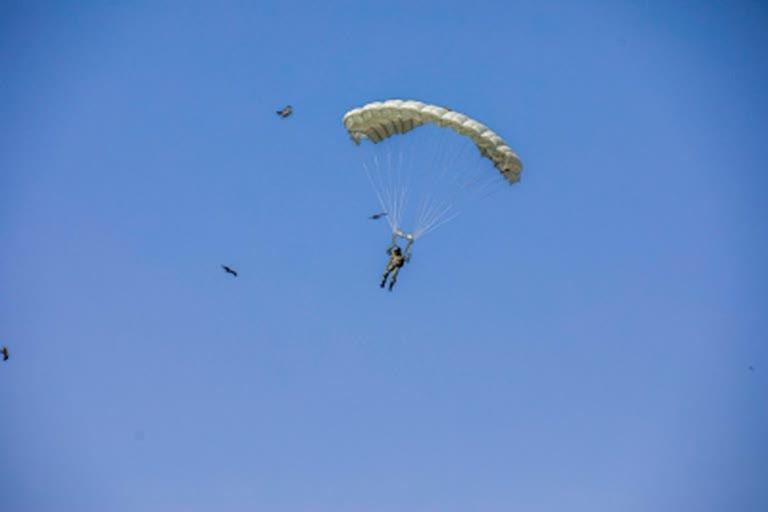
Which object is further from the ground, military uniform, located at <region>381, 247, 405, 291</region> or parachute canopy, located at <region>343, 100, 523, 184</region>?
parachute canopy, located at <region>343, 100, 523, 184</region>

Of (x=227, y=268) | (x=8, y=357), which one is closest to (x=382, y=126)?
(x=227, y=268)

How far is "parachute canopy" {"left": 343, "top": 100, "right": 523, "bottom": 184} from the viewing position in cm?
2267

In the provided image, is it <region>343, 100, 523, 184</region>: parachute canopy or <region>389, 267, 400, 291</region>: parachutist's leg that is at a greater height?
<region>343, 100, 523, 184</region>: parachute canopy

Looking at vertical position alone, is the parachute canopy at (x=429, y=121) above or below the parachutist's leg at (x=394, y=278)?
above

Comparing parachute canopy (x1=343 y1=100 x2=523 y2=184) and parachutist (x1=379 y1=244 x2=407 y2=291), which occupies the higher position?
parachute canopy (x1=343 y1=100 x2=523 y2=184)

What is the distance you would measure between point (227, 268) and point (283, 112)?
18.5 feet

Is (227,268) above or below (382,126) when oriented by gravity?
below

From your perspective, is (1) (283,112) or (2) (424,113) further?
(1) (283,112)

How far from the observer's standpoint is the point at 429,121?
23.1 m

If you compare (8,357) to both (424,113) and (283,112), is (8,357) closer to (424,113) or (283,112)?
(283,112)

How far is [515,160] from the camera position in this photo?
2331 cm

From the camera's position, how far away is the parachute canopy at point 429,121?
74.4ft

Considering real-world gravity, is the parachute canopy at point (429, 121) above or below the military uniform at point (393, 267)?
above

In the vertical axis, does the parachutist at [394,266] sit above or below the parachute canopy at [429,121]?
below
